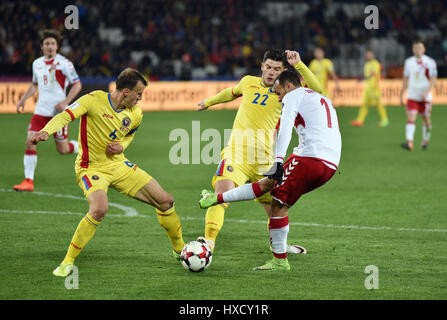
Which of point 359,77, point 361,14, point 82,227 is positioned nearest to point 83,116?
point 82,227

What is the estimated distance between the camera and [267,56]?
25.1 ft

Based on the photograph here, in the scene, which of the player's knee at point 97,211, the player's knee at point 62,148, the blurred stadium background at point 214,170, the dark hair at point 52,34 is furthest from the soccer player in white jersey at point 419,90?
the player's knee at point 97,211

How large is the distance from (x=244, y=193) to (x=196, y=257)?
73cm

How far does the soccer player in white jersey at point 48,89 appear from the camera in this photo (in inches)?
448

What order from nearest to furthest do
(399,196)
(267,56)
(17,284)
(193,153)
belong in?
1. (17,284)
2. (267,56)
3. (399,196)
4. (193,153)

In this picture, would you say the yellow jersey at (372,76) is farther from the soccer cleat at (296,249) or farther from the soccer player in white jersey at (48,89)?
the soccer cleat at (296,249)

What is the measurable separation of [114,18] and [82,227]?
2479cm

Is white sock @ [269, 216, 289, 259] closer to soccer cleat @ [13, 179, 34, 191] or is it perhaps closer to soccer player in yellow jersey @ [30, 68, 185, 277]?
soccer player in yellow jersey @ [30, 68, 185, 277]

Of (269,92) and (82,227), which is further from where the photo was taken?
(269,92)

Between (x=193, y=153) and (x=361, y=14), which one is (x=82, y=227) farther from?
(x=361, y=14)

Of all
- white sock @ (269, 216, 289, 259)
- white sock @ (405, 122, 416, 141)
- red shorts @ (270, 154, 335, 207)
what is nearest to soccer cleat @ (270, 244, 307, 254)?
white sock @ (269, 216, 289, 259)

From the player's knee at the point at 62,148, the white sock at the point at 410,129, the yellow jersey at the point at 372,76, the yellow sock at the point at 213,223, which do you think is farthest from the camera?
the yellow jersey at the point at 372,76

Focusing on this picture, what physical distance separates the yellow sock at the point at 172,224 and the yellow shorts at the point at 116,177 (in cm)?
35

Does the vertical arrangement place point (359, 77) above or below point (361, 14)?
below
